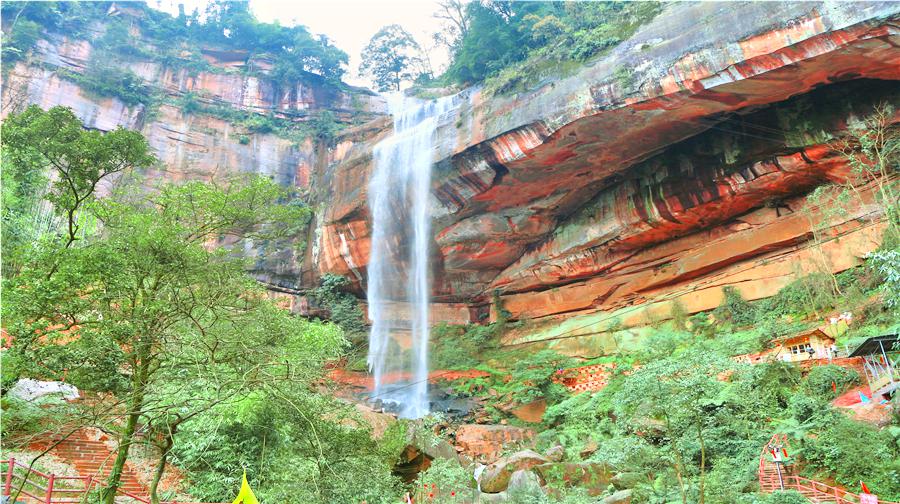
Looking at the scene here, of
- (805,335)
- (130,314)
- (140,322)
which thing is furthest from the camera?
(805,335)

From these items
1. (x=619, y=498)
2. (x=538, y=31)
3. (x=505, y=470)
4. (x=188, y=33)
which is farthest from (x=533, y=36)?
(x=188, y=33)

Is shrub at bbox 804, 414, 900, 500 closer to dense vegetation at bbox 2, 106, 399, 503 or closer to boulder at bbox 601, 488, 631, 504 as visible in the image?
boulder at bbox 601, 488, 631, 504

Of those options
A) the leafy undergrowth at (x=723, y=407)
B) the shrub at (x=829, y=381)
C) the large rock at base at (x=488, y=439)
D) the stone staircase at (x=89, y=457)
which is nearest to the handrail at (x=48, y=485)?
the stone staircase at (x=89, y=457)

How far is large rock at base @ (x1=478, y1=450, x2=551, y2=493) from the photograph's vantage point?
955cm

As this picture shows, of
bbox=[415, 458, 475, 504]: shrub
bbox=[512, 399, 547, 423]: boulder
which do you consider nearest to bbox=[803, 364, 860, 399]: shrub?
bbox=[415, 458, 475, 504]: shrub

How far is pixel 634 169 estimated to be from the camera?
52.3ft

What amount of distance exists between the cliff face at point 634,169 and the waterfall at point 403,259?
59cm

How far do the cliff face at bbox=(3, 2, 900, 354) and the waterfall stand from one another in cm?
59

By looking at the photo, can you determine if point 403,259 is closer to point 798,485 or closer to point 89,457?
point 89,457

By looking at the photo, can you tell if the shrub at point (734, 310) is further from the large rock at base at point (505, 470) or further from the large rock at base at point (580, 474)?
the large rock at base at point (505, 470)

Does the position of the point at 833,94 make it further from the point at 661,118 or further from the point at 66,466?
the point at 66,466

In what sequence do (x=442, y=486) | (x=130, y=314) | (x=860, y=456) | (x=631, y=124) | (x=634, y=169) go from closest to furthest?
(x=130, y=314) → (x=860, y=456) → (x=442, y=486) → (x=631, y=124) → (x=634, y=169)

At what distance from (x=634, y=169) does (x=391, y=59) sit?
18.2 m

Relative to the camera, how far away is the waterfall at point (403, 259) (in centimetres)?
1811
